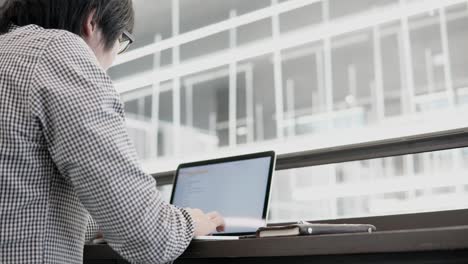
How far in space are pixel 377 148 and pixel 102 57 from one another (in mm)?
1059

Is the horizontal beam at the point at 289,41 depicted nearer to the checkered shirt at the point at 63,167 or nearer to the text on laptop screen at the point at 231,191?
the text on laptop screen at the point at 231,191

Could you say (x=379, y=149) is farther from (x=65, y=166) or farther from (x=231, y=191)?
(x=65, y=166)

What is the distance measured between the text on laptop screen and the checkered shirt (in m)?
0.73

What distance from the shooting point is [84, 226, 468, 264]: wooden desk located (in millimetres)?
959

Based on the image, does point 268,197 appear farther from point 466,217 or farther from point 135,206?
point 135,206

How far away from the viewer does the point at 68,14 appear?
1327mm

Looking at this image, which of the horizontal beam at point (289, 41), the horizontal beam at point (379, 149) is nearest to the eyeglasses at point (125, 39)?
the horizontal beam at point (379, 149)

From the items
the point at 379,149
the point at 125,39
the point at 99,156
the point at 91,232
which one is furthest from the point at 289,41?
the point at 99,156

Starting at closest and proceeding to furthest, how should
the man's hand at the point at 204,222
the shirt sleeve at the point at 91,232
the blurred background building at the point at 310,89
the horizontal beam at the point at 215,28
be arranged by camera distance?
the man's hand at the point at 204,222 < the shirt sleeve at the point at 91,232 < the blurred background building at the point at 310,89 < the horizontal beam at the point at 215,28

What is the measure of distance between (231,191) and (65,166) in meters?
0.93

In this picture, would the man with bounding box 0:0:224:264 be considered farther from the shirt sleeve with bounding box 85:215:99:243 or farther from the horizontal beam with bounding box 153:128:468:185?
the horizontal beam with bounding box 153:128:468:185

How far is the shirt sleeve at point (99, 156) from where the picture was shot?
109 centimetres

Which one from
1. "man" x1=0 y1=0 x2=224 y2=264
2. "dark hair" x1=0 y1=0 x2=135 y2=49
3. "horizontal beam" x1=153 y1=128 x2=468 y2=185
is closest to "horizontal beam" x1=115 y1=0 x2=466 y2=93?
"horizontal beam" x1=153 y1=128 x2=468 y2=185

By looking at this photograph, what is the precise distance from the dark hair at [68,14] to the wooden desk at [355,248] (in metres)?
0.55
